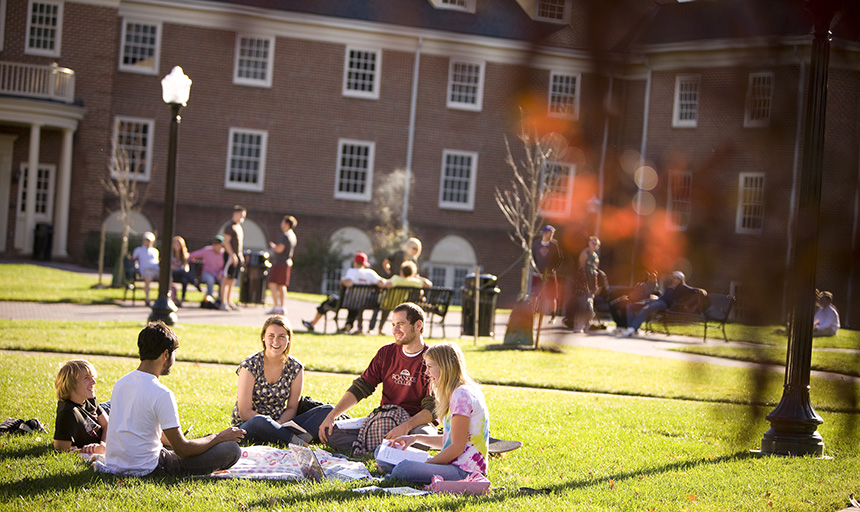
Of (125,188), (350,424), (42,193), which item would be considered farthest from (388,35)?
(42,193)

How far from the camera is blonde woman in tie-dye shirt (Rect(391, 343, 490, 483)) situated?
634cm

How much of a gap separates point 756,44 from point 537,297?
0.47m

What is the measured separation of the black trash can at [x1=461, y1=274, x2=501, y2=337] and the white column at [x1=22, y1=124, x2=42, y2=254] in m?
16.5

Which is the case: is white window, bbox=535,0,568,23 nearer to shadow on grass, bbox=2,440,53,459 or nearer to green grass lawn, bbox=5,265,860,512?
green grass lawn, bbox=5,265,860,512

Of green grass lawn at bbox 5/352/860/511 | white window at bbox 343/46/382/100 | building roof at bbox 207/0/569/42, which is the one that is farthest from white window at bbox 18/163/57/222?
building roof at bbox 207/0/569/42

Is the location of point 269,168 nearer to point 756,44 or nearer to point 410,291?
point 410,291

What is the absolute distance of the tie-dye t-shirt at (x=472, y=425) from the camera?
6336 millimetres

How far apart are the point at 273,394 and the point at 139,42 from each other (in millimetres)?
6099

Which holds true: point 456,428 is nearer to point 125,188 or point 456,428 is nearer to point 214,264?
point 214,264

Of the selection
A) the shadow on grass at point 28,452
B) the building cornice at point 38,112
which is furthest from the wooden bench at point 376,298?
the building cornice at point 38,112

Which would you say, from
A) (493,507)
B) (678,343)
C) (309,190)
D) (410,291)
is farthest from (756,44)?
(309,190)

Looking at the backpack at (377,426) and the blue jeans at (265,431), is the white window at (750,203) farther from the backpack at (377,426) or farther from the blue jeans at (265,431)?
the blue jeans at (265,431)

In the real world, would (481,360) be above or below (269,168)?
below

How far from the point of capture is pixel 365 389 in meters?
7.59
